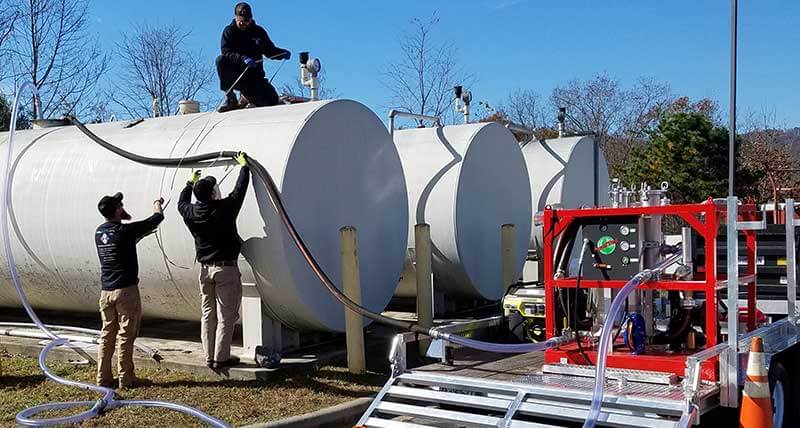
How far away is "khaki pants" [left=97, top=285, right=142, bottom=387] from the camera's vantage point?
736 centimetres

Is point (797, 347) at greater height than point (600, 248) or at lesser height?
lesser

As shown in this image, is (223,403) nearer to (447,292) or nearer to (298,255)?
(298,255)

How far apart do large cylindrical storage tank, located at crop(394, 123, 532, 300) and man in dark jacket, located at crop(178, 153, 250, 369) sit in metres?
3.61

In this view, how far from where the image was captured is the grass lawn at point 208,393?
6480 millimetres

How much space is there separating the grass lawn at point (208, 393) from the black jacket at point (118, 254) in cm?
98

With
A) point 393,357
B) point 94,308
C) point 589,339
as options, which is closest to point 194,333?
point 94,308

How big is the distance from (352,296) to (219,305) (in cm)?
125

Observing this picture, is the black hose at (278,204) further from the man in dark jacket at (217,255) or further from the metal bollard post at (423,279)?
the metal bollard post at (423,279)

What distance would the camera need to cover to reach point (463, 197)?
1098 centimetres

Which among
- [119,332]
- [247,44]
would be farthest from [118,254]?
[247,44]

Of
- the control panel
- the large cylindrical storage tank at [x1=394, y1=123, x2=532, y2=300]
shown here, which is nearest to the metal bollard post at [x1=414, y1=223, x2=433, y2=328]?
the large cylindrical storage tank at [x1=394, y1=123, x2=532, y2=300]

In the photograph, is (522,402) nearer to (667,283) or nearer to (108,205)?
(667,283)

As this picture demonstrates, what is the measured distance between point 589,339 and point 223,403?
3.04 m

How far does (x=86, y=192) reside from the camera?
28.9ft
